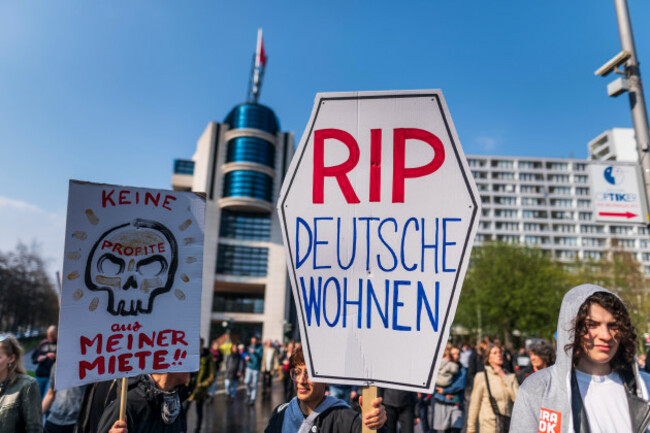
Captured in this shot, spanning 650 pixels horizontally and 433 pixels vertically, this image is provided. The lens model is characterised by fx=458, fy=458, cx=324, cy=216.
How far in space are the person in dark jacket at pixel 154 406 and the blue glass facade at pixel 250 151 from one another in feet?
134

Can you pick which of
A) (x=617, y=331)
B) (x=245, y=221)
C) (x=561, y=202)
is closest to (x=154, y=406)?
(x=617, y=331)

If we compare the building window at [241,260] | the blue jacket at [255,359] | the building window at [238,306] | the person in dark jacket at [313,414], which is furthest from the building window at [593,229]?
the person in dark jacket at [313,414]

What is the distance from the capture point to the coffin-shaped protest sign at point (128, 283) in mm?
2211

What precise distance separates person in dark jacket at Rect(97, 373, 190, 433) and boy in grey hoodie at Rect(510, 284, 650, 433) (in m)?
1.89

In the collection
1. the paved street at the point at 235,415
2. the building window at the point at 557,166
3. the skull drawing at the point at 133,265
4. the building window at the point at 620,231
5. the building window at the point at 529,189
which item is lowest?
the paved street at the point at 235,415

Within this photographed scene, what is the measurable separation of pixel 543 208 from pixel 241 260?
5499 cm

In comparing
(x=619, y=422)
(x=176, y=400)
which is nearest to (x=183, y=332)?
(x=176, y=400)

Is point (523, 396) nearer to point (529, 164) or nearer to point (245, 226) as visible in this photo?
point (245, 226)

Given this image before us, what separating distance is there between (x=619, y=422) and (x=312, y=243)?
1.32 m

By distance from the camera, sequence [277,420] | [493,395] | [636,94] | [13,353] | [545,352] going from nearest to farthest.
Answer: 1. [277,420]
2. [13,353]
3. [545,352]
4. [493,395]
5. [636,94]

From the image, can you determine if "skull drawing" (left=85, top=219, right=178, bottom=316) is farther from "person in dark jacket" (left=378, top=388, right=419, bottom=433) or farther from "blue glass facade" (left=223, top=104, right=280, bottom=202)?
"blue glass facade" (left=223, top=104, right=280, bottom=202)

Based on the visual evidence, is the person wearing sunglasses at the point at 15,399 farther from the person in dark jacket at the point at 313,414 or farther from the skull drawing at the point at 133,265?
the person in dark jacket at the point at 313,414

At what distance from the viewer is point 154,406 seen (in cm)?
266

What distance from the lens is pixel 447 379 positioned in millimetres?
5969
